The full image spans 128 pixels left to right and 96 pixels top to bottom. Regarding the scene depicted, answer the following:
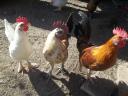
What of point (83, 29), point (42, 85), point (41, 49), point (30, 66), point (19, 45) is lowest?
point (42, 85)

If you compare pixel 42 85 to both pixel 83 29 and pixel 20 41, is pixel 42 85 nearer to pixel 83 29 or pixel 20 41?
pixel 20 41

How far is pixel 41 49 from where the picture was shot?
521 centimetres

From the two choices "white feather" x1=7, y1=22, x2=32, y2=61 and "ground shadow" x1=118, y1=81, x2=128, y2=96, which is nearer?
"white feather" x1=7, y1=22, x2=32, y2=61

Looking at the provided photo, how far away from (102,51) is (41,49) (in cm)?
145

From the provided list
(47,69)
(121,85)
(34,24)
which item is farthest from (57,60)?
(34,24)

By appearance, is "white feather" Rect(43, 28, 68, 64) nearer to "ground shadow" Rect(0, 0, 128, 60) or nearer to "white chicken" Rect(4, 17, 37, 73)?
"white chicken" Rect(4, 17, 37, 73)

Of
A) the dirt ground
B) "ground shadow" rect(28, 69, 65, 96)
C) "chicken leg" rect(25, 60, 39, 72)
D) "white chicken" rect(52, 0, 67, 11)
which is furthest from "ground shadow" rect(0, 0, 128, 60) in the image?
"ground shadow" rect(28, 69, 65, 96)

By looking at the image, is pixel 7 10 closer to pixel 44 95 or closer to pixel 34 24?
pixel 34 24

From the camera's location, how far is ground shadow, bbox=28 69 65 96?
14.5 ft

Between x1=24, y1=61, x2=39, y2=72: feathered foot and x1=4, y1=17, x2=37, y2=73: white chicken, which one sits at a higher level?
x1=4, y1=17, x2=37, y2=73: white chicken

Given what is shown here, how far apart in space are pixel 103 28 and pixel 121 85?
1718 millimetres

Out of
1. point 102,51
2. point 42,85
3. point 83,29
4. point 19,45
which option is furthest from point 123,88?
point 19,45

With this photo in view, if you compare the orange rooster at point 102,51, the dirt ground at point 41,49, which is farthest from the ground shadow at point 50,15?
the orange rooster at point 102,51

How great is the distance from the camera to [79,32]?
14.4 feet
